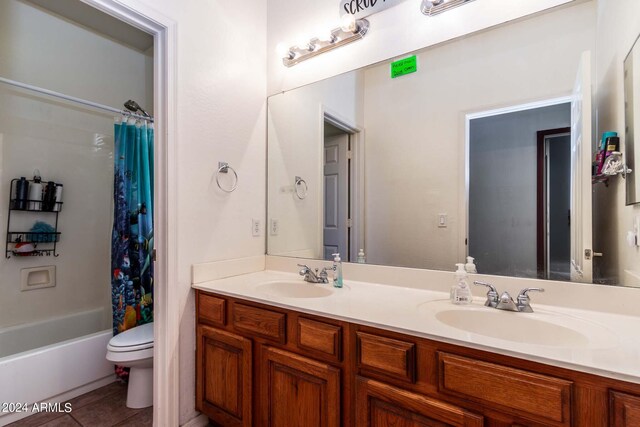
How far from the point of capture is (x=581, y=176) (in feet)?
3.85

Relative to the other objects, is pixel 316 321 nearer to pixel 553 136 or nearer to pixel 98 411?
pixel 553 136

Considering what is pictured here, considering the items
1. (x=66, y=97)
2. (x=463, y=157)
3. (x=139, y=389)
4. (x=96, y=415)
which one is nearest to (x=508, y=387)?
(x=463, y=157)

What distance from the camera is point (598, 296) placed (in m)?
1.11

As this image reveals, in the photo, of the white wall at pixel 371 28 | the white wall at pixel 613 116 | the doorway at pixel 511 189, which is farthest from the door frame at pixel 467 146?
the white wall at pixel 371 28

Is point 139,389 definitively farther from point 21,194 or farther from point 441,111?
point 441,111

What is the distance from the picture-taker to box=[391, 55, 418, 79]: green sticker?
5.12ft

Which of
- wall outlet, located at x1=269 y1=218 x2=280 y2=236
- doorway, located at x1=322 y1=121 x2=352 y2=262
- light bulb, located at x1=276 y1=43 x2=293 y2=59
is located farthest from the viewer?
wall outlet, located at x1=269 y1=218 x2=280 y2=236

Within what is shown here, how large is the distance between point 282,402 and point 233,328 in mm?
394

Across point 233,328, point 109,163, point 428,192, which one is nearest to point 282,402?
point 233,328

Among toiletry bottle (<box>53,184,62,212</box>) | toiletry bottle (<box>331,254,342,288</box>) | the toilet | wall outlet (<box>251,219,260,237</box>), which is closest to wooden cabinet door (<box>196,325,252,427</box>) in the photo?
the toilet

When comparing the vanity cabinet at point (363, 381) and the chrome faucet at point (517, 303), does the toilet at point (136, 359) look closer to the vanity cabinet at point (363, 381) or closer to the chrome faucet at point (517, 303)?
the vanity cabinet at point (363, 381)

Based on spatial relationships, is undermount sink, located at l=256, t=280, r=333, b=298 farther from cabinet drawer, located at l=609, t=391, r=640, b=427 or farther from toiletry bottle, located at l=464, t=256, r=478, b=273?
cabinet drawer, located at l=609, t=391, r=640, b=427

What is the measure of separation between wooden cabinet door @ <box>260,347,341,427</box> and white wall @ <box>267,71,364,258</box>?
0.74 metres

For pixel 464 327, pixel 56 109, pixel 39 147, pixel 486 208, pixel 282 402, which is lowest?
pixel 282 402
